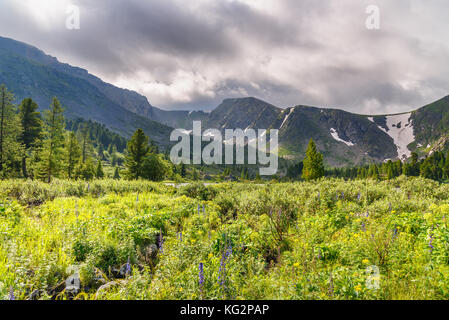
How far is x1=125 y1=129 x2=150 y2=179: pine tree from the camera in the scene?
30312 mm

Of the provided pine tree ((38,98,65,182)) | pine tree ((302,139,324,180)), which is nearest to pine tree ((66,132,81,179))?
pine tree ((38,98,65,182))

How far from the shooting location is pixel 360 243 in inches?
188

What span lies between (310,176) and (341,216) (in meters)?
36.9

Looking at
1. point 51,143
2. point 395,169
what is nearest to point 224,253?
point 51,143

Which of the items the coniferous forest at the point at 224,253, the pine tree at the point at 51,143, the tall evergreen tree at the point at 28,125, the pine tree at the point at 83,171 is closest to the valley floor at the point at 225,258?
the coniferous forest at the point at 224,253

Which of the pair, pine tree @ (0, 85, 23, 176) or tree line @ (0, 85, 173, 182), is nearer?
pine tree @ (0, 85, 23, 176)

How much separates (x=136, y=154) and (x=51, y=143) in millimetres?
11602

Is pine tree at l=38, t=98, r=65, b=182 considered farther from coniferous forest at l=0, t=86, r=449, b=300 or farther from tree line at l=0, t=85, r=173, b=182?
coniferous forest at l=0, t=86, r=449, b=300

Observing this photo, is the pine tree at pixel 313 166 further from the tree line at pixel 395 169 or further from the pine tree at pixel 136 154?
Result: the pine tree at pixel 136 154

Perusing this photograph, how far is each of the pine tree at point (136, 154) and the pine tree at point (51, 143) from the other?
32.0ft

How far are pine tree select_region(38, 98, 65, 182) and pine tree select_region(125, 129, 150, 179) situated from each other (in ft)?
32.0

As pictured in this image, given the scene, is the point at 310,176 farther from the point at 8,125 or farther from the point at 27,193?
the point at 8,125
